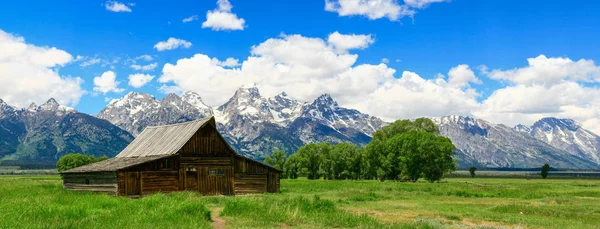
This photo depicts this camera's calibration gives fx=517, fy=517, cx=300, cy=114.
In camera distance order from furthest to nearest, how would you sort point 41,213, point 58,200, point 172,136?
point 172,136 < point 58,200 < point 41,213

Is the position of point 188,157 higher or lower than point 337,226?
higher

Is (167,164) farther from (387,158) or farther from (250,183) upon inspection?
(387,158)

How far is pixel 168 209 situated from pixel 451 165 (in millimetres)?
82883

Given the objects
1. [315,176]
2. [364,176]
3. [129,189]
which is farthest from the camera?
[315,176]

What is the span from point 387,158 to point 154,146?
5618cm

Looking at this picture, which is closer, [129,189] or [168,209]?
[168,209]

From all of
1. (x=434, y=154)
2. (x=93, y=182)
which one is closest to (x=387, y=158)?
(x=434, y=154)

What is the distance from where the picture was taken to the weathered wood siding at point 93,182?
164 ft

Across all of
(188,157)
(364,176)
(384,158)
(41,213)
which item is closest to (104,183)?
(188,157)

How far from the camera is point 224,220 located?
2552 centimetres

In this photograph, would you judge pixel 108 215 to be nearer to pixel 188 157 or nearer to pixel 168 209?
pixel 168 209

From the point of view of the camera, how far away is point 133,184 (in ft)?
163

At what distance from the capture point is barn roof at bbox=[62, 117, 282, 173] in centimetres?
5281

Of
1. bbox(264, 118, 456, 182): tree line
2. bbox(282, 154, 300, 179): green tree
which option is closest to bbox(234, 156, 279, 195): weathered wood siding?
bbox(264, 118, 456, 182): tree line
